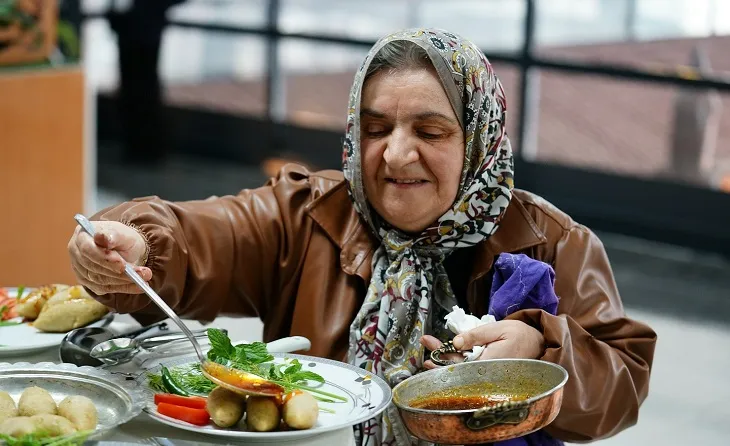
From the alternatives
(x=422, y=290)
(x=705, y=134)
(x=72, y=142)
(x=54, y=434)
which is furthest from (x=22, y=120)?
(x=705, y=134)

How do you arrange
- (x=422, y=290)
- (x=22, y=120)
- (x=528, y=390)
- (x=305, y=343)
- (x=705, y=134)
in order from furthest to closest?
(x=705, y=134) → (x=22, y=120) → (x=422, y=290) → (x=305, y=343) → (x=528, y=390)

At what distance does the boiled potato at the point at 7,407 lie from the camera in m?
1.58

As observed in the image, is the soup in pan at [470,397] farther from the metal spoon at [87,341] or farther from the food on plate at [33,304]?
the food on plate at [33,304]

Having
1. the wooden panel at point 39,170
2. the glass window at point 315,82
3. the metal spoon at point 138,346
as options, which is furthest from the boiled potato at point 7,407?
the glass window at point 315,82

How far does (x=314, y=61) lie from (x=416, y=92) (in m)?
6.17

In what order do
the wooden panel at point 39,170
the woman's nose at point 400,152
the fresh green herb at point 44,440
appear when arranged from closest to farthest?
the fresh green herb at point 44,440
the woman's nose at point 400,152
the wooden panel at point 39,170

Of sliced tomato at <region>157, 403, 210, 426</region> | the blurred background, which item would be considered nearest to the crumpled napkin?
sliced tomato at <region>157, 403, 210, 426</region>

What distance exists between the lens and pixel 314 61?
26.7 ft

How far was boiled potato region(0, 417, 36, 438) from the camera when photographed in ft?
4.96

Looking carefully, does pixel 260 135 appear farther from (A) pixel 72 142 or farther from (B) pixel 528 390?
(B) pixel 528 390

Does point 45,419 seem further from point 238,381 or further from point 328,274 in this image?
point 328,274

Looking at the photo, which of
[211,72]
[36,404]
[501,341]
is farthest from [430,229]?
[211,72]

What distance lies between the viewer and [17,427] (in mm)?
1515

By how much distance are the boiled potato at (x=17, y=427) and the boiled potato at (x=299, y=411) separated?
0.36 m
